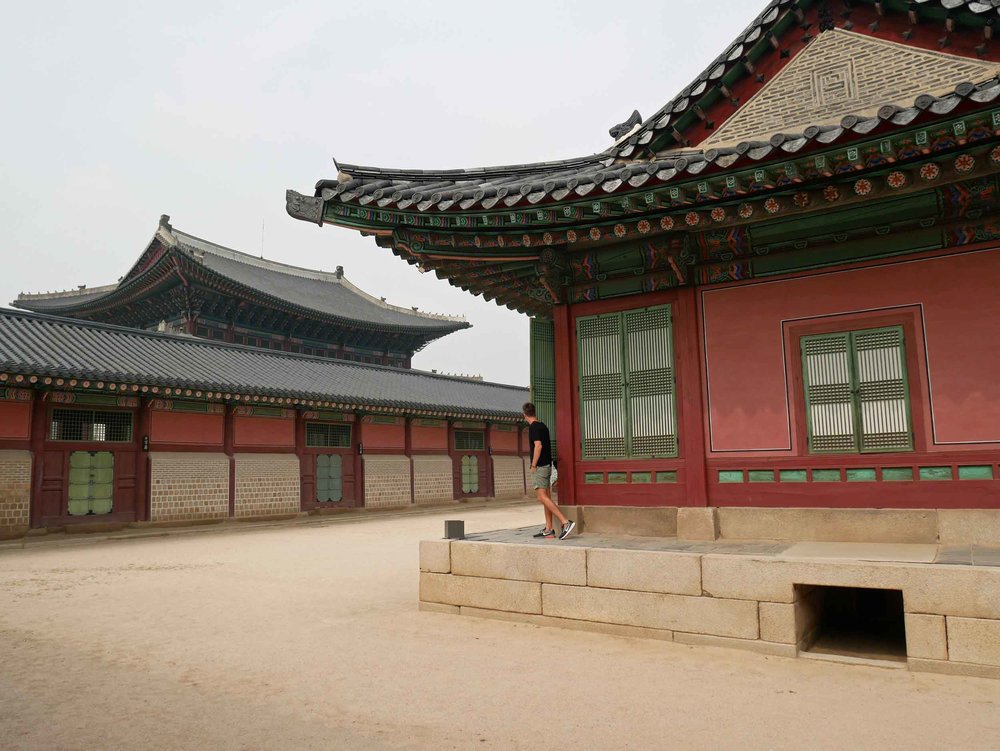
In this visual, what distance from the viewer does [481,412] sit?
26875 millimetres

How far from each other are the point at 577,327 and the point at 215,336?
23571 millimetres

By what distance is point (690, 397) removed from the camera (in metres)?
7.70

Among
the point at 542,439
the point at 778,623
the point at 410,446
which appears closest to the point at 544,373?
the point at 542,439

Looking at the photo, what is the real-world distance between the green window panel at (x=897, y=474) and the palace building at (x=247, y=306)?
81.7ft

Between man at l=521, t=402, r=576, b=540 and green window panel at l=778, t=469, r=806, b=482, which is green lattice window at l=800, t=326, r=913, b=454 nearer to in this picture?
green window panel at l=778, t=469, r=806, b=482

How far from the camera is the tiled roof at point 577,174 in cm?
514

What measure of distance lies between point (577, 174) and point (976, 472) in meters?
4.78

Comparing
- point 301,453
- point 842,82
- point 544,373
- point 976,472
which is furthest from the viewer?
point 301,453

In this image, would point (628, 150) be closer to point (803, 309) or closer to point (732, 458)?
point (803, 309)

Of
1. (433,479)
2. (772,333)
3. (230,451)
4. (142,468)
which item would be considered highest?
(772,333)

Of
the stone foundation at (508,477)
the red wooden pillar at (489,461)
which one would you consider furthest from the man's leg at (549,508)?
the stone foundation at (508,477)

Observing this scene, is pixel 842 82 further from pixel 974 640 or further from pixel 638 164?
pixel 974 640

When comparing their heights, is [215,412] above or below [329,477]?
above

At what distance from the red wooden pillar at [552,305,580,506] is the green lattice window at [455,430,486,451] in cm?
1838
